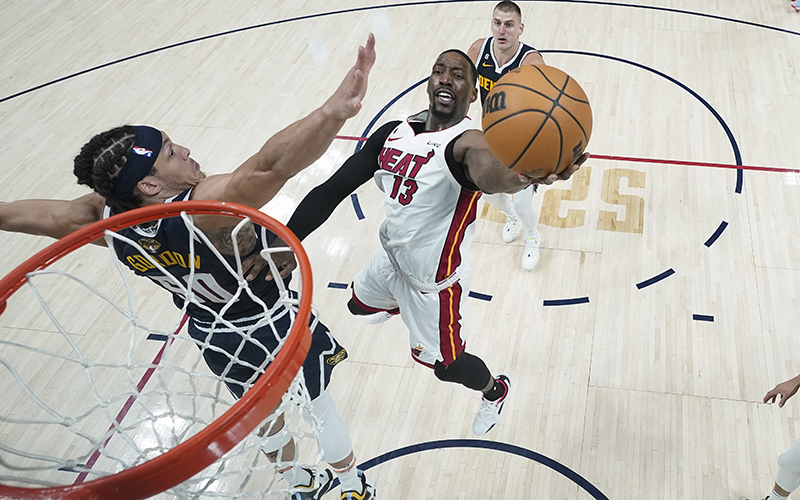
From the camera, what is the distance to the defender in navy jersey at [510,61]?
4797 mm

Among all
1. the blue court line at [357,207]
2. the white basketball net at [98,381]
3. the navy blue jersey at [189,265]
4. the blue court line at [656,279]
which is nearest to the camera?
the navy blue jersey at [189,265]

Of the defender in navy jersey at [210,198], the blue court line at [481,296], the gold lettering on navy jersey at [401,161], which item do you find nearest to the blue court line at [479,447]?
the defender in navy jersey at [210,198]

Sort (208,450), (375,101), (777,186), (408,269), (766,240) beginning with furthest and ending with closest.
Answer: (375,101), (777,186), (766,240), (408,269), (208,450)

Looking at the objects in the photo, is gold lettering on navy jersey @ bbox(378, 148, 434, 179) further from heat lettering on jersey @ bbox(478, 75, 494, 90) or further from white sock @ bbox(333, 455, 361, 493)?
heat lettering on jersey @ bbox(478, 75, 494, 90)

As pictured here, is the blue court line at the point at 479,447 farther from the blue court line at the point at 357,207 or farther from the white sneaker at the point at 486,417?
the blue court line at the point at 357,207

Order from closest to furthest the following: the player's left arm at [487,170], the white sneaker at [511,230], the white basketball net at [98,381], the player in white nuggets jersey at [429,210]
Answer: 1. the player's left arm at [487,170]
2. the player in white nuggets jersey at [429,210]
3. the white basketball net at [98,381]
4. the white sneaker at [511,230]

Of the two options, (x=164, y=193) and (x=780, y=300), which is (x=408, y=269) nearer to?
(x=164, y=193)

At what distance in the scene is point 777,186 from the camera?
5.66 metres

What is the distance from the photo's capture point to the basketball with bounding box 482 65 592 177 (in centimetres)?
271

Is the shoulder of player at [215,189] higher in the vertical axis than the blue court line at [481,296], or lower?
higher

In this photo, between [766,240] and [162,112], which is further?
[162,112]

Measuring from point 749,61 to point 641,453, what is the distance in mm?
5201

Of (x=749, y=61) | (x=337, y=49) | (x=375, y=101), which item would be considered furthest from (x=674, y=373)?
(x=337, y=49)

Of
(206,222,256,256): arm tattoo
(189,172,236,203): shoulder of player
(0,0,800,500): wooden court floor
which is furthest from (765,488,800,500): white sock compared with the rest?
(189,172,236,203): shoulder of player
